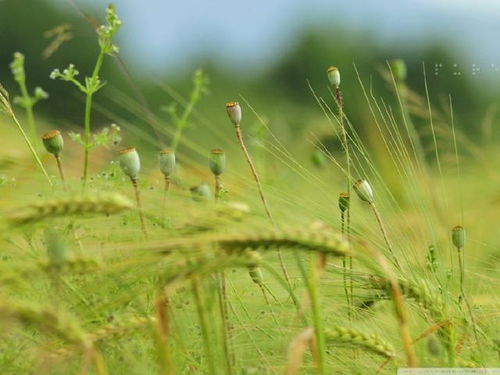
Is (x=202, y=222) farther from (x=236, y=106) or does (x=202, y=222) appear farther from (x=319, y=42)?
(x=319, y=42)

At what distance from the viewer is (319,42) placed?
26.3 m

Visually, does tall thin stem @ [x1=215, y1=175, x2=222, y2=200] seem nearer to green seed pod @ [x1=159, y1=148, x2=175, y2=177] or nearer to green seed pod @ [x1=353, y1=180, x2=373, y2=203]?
green seed pod @ [x1=159, y1=148, x2=175, y2=177]

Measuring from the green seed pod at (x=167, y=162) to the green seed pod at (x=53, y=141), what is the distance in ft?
0.65

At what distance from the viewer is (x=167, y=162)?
2.03 metres

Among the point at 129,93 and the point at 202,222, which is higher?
the point at 129,93

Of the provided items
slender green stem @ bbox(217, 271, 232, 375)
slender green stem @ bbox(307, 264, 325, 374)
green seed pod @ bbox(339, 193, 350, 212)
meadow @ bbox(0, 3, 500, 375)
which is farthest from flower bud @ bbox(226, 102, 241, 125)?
slender green stem @ bbox(307, 264, 325, 374)

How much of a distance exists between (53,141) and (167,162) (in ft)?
0.74

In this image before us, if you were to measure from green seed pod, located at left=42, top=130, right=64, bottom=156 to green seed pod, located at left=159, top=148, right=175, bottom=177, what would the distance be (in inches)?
7.8

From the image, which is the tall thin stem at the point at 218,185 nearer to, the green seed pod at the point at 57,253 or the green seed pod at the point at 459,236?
the green seed pod at the point at 459,236

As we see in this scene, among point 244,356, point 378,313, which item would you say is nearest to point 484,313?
point 378,313

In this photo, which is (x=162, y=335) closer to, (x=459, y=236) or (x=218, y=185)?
(x=218, y=185)

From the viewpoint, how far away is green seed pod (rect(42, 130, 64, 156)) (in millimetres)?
2059

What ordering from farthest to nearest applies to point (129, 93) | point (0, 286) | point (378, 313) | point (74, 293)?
point (129, 93), point (378, 313), point (74, 293), point (0, 286)

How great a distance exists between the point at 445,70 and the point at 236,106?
22981mm
